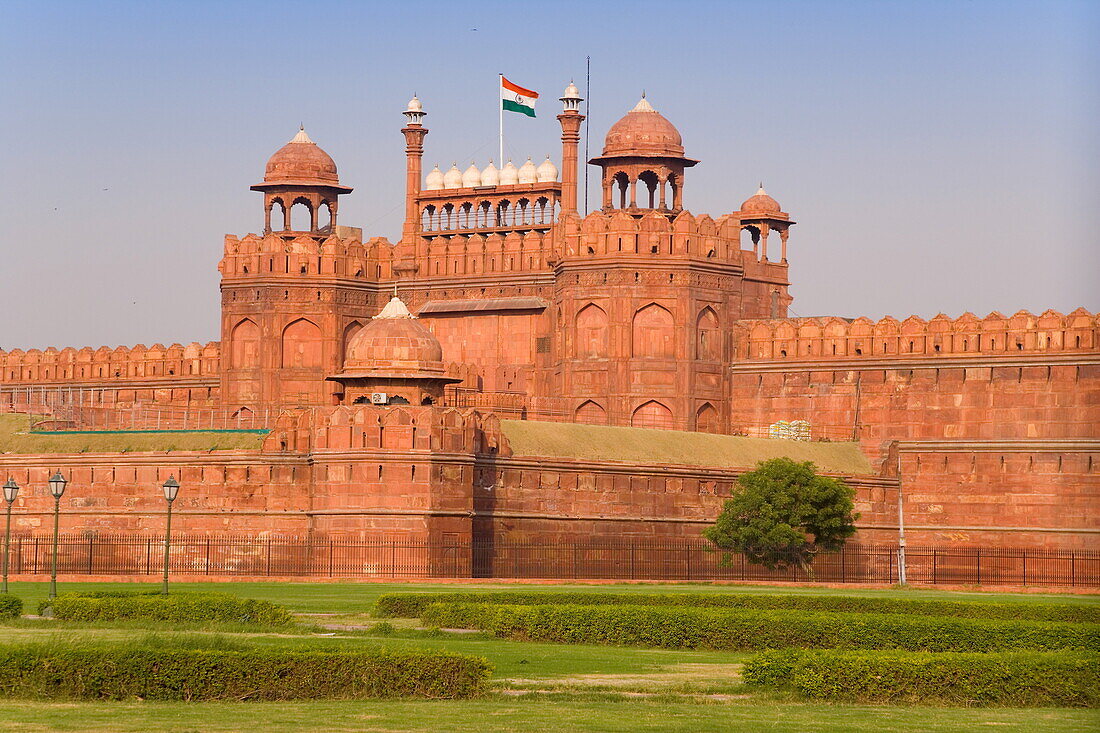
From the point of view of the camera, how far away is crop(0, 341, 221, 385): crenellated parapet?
79875 mm

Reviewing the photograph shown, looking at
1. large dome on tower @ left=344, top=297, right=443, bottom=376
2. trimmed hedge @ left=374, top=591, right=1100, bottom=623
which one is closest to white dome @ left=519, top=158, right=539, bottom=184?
large dome on tower @ left=344, top=297, right=443, bottom=376

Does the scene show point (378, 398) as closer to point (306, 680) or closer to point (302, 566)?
point (302, 566)

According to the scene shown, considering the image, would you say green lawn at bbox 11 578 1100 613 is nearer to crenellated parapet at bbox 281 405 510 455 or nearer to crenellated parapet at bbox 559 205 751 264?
crenellated parapet at bbox 281 405 510 455

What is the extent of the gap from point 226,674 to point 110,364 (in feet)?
204

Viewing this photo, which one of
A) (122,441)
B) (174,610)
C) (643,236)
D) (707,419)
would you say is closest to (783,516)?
(707,419)

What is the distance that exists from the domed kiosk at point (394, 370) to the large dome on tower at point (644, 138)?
55.5 ft

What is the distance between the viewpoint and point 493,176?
84.5 m

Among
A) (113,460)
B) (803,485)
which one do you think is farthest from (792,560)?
(113,460)

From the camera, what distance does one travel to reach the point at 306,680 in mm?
23547

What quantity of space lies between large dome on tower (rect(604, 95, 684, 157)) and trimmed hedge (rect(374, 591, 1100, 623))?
37877mm

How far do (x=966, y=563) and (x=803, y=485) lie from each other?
27.4ft

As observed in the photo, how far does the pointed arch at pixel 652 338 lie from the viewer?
70.2 metres

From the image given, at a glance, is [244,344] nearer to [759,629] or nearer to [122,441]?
[122,441]

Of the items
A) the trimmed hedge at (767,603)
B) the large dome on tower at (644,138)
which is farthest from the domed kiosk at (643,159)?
the trimmed hedge at (767,603)
